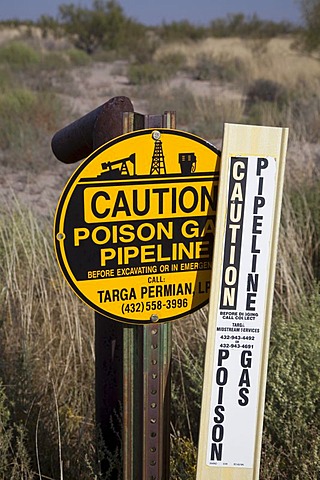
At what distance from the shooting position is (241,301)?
1376 millimetres

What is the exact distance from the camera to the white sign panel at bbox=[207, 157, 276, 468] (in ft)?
4.45

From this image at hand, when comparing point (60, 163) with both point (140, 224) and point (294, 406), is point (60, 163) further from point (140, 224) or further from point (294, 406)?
point (140, 224)

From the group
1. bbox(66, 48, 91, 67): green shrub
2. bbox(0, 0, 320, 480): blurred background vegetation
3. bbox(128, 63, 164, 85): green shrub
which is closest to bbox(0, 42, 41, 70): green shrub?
bbox(66, 48, 91, 67): green shrub

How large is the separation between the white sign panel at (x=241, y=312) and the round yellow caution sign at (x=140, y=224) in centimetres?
8

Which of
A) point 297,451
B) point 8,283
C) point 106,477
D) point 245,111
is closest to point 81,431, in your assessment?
point 106,477

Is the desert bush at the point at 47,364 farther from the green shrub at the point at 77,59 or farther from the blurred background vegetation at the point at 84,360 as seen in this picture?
the green shrub at the point at 77,59

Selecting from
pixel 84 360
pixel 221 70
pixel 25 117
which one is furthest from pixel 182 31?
pixel 84 360

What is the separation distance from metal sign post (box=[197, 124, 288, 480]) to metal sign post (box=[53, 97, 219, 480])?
0.23 ft

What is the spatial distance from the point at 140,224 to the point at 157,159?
138mm

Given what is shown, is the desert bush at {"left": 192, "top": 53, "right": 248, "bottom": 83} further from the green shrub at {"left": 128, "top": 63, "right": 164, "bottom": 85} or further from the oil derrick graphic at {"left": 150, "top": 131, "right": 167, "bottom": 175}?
the oil derrick graphic at {"left": 150, "top": 131, "right": 167, "bottom": 175}

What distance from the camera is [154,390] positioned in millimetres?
1442

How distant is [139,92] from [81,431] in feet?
42.7

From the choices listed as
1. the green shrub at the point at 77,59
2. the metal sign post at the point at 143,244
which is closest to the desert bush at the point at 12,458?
the metal sign post at the point at 143,244

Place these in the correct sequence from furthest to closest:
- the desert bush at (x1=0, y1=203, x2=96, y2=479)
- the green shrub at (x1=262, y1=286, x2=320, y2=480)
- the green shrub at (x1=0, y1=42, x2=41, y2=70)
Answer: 1. the green shrub at (x1=0, y1=42, x2=41, y2=70)
2. the desert bush at (x1=0, y1=203, x2=96, y2=479)
3. the green shrub at (x1=262, y1=286, x2=320, y2=480)
